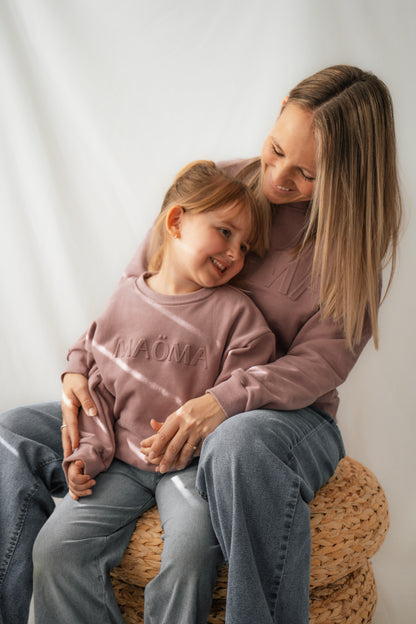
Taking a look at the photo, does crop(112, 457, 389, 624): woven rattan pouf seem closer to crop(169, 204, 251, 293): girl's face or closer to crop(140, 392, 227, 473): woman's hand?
crop(140, 392, 227, 473): woman's hand

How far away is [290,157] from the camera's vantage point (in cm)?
137

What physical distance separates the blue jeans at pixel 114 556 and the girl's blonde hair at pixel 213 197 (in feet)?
1.89

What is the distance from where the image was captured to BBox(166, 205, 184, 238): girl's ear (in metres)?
1.45

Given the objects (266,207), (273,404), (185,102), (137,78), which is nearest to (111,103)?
(137,78)

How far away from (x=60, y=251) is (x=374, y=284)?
43.0 inches

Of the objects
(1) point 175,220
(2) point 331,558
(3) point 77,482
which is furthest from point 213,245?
(2) point 331,558

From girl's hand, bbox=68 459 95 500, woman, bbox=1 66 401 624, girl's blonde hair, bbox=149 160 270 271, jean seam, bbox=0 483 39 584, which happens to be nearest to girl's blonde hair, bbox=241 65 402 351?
woman, bbox=1 66 401 624

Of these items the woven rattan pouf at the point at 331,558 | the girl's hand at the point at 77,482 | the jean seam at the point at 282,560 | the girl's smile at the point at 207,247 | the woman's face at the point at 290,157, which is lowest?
the woven rattan pouf at the point at 331,558

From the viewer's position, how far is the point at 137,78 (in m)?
1.97

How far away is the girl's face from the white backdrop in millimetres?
609

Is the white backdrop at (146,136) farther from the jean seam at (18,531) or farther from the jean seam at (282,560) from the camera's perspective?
the jean seam at (282,560)

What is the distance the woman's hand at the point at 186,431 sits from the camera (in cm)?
121

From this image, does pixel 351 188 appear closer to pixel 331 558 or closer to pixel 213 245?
pixel 213 245

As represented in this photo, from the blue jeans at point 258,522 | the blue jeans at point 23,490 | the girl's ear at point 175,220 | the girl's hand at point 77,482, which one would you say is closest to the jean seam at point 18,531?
the blue jeans at point 23,490
